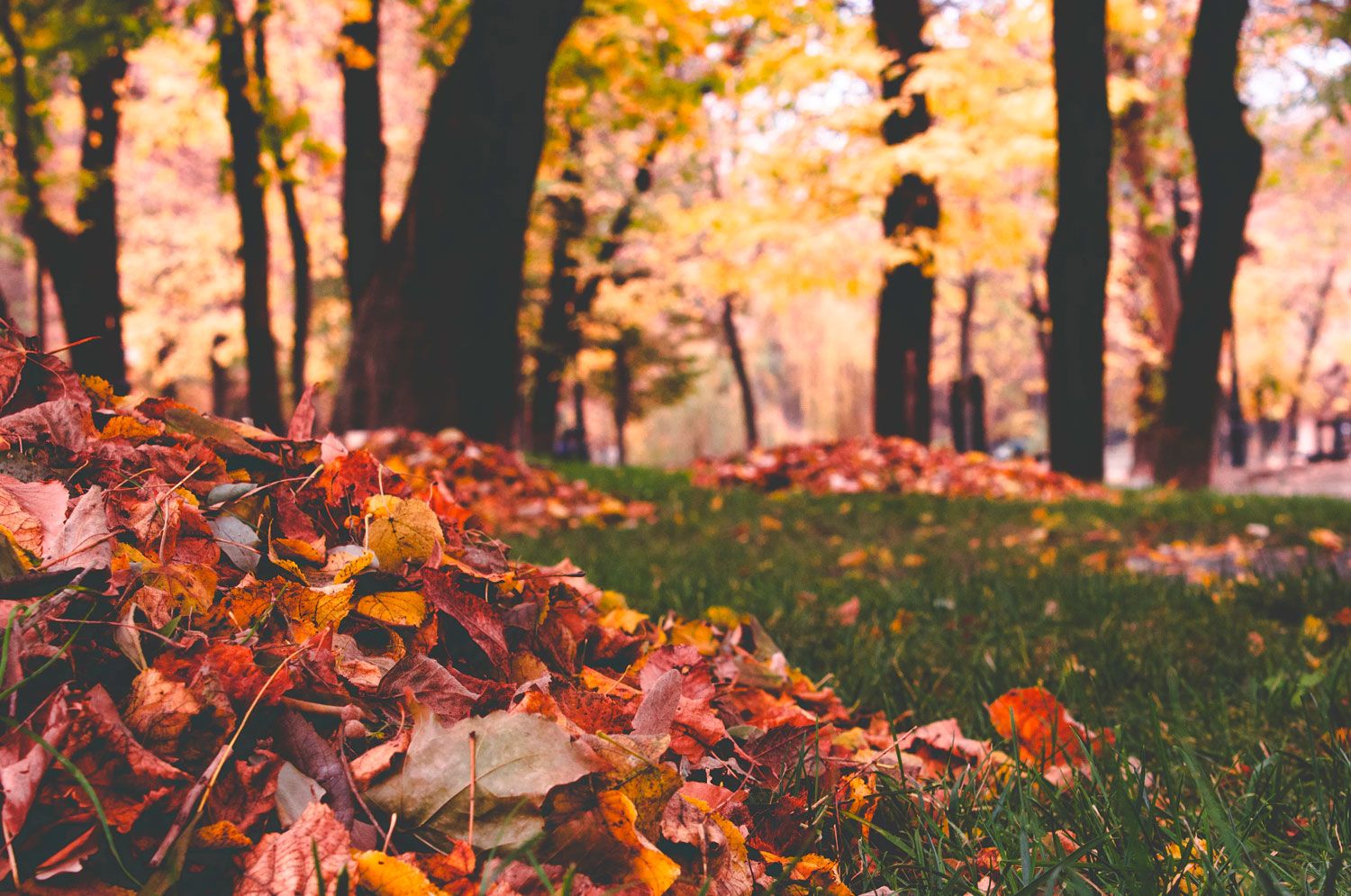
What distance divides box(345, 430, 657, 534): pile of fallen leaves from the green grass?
392mm

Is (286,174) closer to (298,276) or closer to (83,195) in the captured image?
(298,276)

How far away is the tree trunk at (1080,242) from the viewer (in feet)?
26.7

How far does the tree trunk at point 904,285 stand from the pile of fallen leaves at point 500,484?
17.5 ft

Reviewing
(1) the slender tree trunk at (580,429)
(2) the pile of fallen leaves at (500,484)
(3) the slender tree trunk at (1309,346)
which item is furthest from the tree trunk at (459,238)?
(3) the slender tree trunk at (1309,346)

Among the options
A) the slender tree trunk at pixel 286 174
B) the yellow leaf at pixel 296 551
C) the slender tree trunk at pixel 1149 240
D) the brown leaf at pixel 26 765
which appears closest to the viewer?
the brown leaf at pixel 26 765

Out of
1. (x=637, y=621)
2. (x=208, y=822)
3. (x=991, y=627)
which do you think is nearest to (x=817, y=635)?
(x=991, y=627)

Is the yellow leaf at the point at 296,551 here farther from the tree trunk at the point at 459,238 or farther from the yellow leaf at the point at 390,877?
the tree trunk at the point at 459,238

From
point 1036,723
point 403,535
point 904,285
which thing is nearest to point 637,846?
point 403,535

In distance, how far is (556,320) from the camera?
19312 millimetres

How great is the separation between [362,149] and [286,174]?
0.91m

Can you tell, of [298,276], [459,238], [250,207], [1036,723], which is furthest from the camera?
[298,276]

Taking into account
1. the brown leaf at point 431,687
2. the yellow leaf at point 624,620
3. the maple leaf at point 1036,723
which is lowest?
the maple leaf at point 1036,723

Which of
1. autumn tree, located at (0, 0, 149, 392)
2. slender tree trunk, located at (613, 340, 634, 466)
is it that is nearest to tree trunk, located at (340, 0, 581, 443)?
autumn tree, located at (0, 0, 149, 392)

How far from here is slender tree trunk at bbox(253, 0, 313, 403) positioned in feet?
26.4
